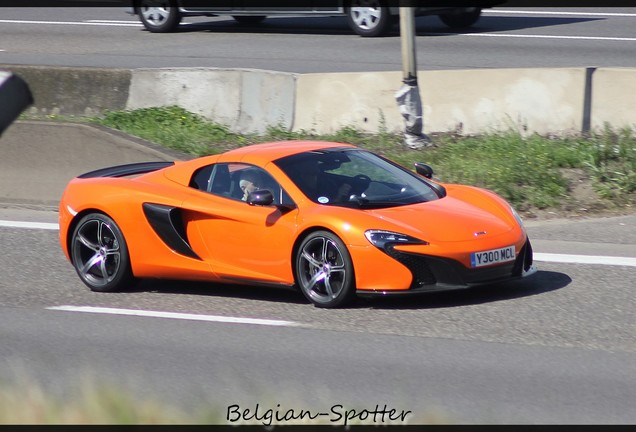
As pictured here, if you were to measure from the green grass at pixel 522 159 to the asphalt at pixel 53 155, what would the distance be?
50.8 inches

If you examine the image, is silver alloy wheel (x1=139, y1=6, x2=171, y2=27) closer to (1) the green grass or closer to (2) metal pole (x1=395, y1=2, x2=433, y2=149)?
(1) the green grass

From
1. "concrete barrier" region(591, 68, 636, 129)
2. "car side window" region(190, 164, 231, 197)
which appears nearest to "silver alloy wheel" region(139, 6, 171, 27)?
"concrete barrier" region(591, 68, 636, 129)

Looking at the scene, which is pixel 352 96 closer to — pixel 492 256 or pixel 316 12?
pixel 492 256

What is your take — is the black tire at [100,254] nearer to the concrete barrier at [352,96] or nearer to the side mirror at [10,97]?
the concrete barrier at [352,96]

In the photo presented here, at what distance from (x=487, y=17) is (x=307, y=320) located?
53.6 ft

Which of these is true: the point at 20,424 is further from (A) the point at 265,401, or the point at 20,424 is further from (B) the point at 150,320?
(B) the point at 150,320

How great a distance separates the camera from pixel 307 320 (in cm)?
863

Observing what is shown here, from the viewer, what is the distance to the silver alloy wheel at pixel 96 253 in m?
9.92

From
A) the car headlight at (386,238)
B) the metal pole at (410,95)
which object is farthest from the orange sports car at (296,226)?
the metal pole at (410,95)

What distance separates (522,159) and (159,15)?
481 inches

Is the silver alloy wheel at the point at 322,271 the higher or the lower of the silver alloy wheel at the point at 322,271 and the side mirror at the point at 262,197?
the lower

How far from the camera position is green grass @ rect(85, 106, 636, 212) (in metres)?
12.7

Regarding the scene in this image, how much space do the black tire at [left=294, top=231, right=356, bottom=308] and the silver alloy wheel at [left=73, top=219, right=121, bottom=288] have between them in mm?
1858

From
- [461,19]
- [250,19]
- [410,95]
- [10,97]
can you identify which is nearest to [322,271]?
[10,97]
